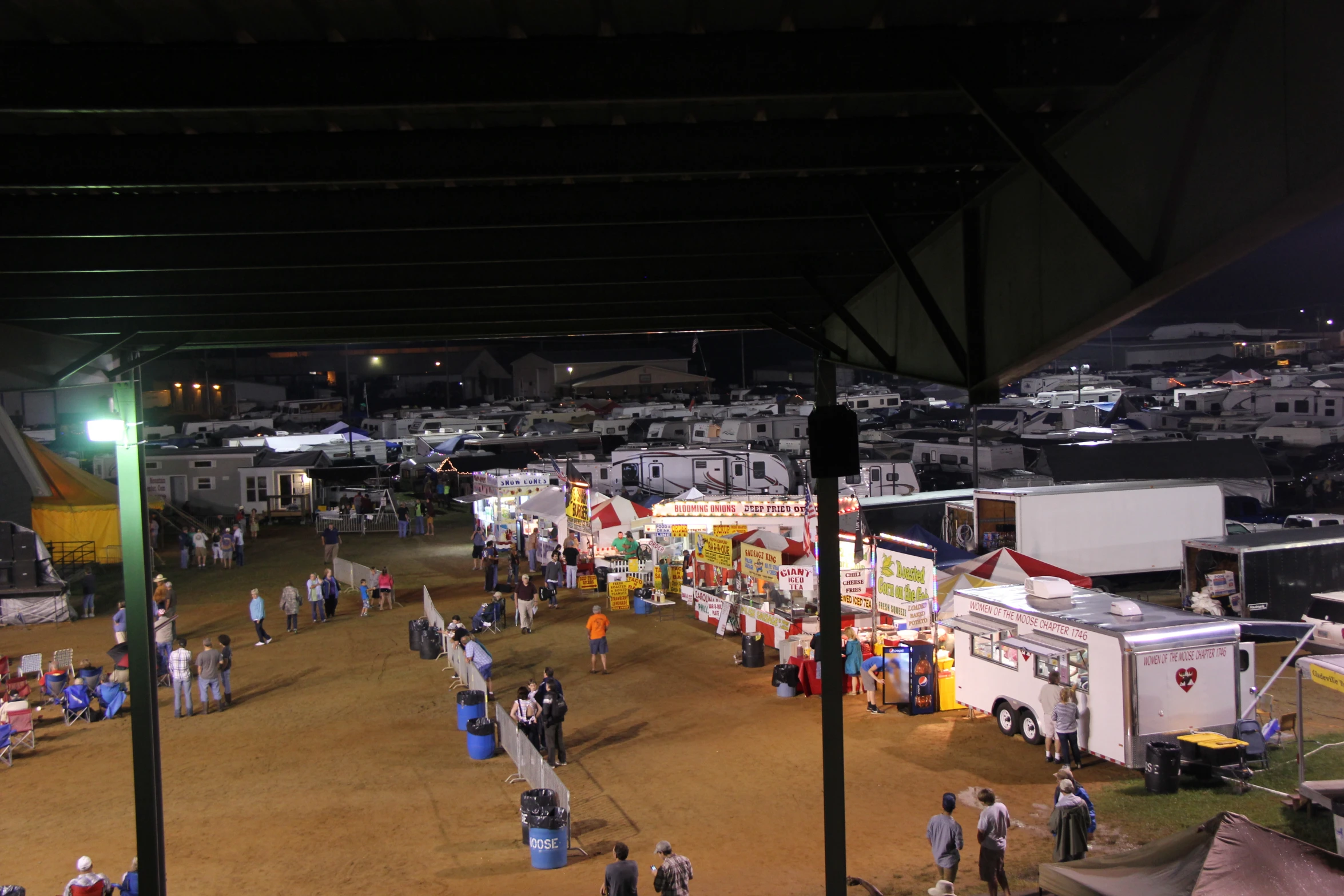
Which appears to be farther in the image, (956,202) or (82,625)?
(82,625)

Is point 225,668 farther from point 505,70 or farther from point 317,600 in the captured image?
point 505,70

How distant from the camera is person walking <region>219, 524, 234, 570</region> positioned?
1236 inches

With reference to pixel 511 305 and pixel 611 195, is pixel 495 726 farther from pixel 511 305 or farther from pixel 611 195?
pixel 611 195

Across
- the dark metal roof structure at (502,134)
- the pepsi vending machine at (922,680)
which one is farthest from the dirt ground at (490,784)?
the dark metal roof structure at (502,134)

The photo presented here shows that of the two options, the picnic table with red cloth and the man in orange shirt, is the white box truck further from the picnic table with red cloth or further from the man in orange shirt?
the man in orange shirt

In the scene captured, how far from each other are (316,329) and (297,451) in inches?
1376

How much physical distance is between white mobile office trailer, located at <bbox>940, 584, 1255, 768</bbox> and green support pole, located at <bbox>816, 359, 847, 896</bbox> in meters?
5.59

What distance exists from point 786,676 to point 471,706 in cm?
519

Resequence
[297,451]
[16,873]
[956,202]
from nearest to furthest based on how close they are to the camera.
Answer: [956,202]
[16,873]
[297,451]

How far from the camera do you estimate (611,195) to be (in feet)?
22.6

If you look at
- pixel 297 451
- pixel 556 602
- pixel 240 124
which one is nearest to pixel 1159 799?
Answer: pixel 240 124

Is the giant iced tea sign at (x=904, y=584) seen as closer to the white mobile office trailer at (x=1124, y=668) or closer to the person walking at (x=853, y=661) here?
the person walking at (x=853, y=661)

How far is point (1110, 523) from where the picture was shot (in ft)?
75.3

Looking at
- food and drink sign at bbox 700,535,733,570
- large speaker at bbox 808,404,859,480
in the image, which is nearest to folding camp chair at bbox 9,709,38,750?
food and drink sign at bbox 700,535,733,570
